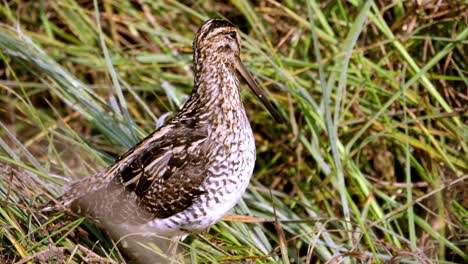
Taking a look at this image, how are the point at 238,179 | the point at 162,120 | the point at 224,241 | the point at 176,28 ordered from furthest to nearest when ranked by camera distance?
the point at 176,28
the point at 162,120
the point at 224,241
the point at 238,179

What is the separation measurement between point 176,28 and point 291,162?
3.89 ft

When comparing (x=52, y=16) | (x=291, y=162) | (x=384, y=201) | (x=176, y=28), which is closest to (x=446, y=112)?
(x=384, y=201)

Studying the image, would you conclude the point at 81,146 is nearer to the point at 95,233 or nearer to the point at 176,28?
the point at 95,233

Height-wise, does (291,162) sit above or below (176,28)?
below

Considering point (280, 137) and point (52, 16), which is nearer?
point (280, 137)

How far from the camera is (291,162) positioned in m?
4.93

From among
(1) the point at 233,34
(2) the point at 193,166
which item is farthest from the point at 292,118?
(2) the point at 193,166

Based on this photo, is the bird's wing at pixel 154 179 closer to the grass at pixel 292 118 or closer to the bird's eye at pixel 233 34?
the grass at pixel 292 118

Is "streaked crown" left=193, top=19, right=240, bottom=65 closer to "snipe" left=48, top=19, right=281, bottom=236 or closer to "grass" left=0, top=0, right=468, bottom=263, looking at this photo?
"snipe" left=48, top=19, right=281, bottom=236

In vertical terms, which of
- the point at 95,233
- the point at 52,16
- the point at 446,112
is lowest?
the point at 446,112

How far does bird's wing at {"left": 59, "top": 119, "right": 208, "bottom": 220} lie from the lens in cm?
354

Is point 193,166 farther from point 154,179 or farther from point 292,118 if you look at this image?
point 292,118

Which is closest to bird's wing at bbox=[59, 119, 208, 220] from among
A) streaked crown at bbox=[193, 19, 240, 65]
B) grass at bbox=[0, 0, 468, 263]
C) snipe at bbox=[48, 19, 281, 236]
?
snipe at bbox=[48, 19, 281, 236]

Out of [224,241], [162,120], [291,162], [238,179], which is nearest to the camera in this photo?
[238,179]
